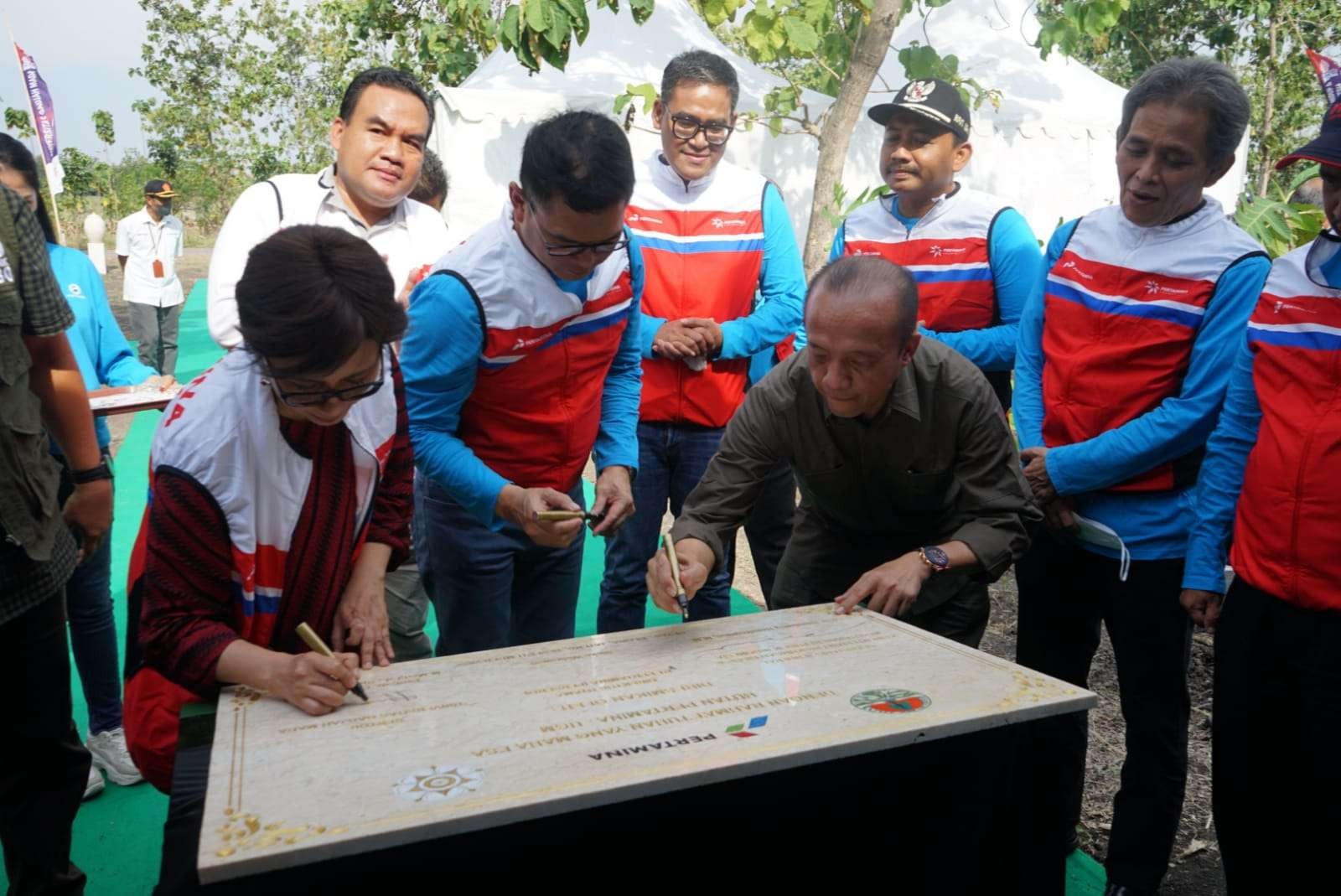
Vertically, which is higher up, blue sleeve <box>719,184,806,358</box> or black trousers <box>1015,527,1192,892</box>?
blue sleeve <box>719,184,806,358</box>

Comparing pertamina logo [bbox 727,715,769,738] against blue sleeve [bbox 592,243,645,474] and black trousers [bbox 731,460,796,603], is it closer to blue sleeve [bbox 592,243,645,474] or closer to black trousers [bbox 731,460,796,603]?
blue sleeve [bbox 592,243,645,474]

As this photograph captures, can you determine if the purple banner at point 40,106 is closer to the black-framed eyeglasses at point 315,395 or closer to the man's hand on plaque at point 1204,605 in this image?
the black-framed eyeglasses at point 315,395

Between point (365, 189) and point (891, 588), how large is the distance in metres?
1.63

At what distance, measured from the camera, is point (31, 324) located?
1.89m

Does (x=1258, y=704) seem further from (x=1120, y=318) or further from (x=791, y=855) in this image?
(x=791, y=855)

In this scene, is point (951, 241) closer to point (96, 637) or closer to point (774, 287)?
point (774, 287)

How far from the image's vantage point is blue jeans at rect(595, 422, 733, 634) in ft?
9.81

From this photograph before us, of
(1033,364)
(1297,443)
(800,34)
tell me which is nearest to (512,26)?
(800,34)

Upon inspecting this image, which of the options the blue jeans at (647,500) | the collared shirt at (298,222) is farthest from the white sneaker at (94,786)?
the blue jeans at (647,500)

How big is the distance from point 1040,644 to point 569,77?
22.8ft

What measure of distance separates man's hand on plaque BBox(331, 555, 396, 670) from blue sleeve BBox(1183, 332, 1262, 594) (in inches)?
61.6

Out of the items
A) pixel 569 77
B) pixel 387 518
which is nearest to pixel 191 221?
pixel 569 77

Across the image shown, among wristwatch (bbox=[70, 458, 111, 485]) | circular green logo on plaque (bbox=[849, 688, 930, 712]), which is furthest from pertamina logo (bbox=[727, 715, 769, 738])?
wristwatch (bbox=[70, 458, 111, 485])

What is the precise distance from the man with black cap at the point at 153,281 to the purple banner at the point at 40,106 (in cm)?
79
